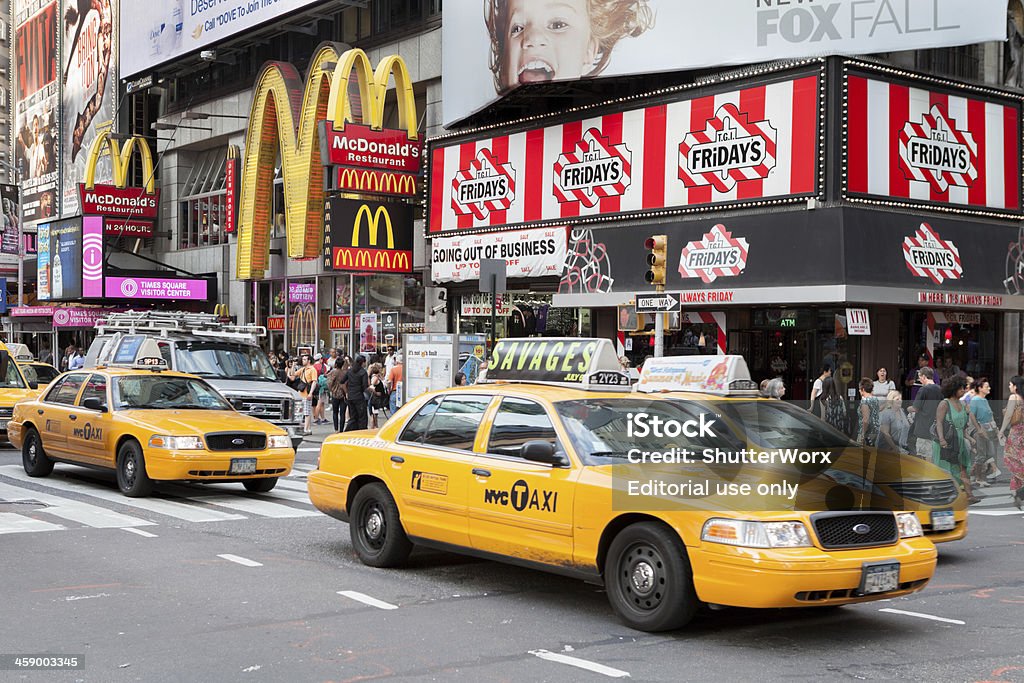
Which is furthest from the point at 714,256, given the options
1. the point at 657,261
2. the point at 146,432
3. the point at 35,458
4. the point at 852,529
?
the point at 852,529

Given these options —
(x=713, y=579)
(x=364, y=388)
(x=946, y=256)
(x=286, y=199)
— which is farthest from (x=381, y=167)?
(x=713, y=579)

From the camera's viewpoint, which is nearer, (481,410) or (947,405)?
(481,410)

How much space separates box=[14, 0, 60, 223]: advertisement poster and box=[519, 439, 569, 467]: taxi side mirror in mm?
52049

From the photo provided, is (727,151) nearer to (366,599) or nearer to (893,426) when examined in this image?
→ (893,426)

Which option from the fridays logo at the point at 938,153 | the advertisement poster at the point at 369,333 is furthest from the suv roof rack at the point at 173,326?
the fridays logo at the point at 938,153

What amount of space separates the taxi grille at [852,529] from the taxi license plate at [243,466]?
826 cm

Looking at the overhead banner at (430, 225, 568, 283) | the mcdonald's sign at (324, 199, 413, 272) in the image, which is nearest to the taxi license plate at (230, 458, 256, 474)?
the overhead banner at (430, 225, 568, 283)

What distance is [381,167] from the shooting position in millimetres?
30078

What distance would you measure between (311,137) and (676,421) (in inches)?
1012

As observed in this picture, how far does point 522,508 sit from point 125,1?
43.6 m

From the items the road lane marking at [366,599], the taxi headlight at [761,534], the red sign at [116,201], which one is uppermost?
the red sign at [116,201]

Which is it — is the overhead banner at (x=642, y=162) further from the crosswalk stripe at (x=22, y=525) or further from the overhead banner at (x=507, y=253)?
the crosswalk stripe at (x=22, y=525)

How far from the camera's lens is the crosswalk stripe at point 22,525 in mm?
11281

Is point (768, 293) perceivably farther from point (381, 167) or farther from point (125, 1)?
point (125, 1)
